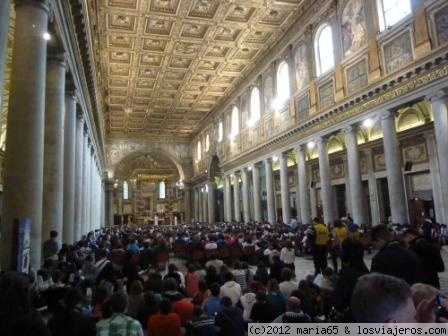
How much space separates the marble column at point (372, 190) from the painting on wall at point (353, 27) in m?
5.50

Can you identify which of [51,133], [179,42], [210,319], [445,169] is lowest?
[210,319]

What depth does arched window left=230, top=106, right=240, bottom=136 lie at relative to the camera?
2788cm

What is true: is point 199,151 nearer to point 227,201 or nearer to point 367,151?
point 227,201

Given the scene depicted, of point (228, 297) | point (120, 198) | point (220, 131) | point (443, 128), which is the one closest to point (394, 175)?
point (443, 128)

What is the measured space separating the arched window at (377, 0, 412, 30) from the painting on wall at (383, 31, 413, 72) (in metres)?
0.70

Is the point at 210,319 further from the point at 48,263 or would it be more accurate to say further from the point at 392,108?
the point at 392,108

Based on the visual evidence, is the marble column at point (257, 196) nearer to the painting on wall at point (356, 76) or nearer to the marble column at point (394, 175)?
the painting on wall at point (356, 76)

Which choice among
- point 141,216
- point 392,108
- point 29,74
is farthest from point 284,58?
point 141,216

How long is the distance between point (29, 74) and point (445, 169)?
34.6 feet

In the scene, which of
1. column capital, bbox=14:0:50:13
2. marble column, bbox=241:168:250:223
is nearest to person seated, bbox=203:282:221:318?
column capital, bbox=14:0:50:13

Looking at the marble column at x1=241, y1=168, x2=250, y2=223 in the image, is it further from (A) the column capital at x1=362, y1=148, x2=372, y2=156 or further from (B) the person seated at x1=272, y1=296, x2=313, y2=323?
(B) the person seated at x1=272, y1=296, x2=313, y2=323

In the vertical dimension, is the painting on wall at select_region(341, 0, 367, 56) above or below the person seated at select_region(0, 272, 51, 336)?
above

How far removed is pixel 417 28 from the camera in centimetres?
1124

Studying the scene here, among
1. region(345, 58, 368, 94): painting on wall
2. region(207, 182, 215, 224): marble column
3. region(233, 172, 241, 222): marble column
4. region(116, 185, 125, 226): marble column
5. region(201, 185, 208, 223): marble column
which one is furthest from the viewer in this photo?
region(116, 185, 125, 226): marble column
